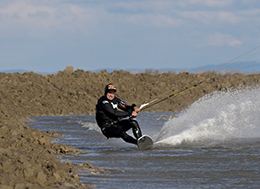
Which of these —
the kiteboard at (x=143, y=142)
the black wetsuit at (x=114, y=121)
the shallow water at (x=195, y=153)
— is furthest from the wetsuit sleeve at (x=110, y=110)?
the shallow water at (x=195, y=153)

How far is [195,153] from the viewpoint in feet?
37.5

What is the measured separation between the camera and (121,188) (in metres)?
7.49

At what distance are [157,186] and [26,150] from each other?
142 inches

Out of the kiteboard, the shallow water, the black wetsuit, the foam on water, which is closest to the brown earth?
the black wetsuit

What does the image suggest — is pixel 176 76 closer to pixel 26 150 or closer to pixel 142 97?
pixel 142 97

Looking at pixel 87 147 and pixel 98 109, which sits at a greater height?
pixel 98 109

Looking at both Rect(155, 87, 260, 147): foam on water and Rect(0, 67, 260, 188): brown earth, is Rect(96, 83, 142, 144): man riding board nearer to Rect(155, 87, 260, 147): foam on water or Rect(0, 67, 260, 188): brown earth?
Rect(155, 87, 260, 147): foam on water

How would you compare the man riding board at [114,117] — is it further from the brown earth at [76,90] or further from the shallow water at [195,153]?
the brown earth at [76,90]

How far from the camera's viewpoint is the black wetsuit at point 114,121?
41.9 feet

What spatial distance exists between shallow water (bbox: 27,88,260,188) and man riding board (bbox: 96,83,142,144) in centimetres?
46

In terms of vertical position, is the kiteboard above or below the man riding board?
below

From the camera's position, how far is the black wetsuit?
1277 centimetres

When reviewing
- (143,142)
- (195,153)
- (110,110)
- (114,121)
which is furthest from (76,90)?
(195,153)

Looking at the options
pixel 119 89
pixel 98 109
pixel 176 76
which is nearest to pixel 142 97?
pixel 119 89
